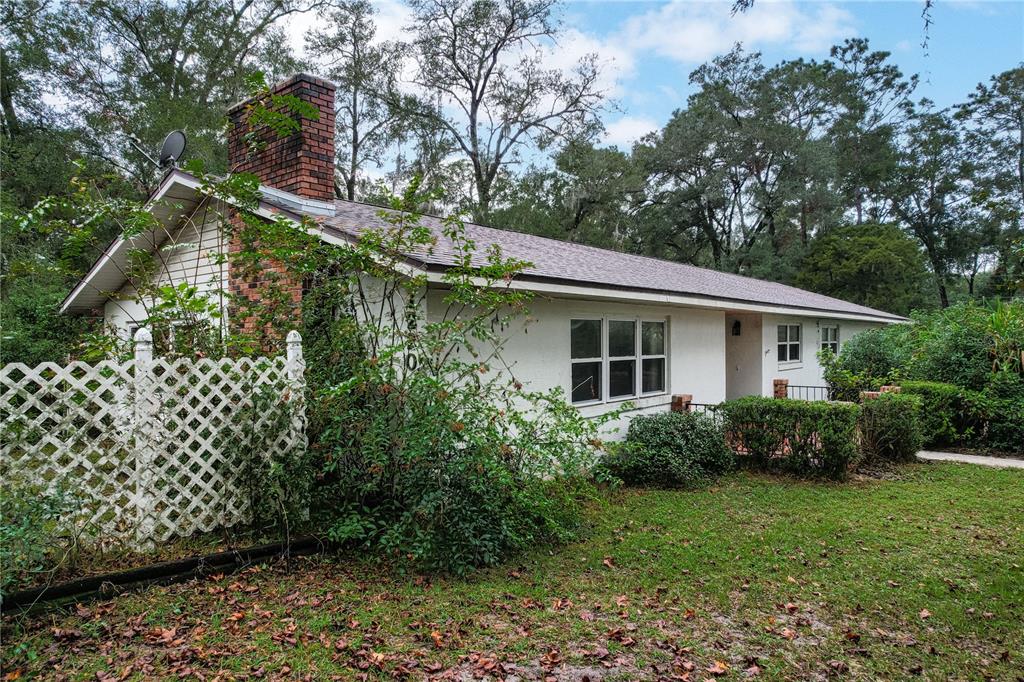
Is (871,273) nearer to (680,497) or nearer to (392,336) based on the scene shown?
(680,497)

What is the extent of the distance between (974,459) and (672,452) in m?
5.43

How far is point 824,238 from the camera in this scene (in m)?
30.2

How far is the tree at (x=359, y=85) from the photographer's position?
24.9 metres

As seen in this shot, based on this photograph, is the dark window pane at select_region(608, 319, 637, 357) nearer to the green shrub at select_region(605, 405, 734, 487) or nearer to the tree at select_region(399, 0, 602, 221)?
the green shrub at select_region(605, 405, 734, 487)

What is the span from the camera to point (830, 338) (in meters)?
17.7

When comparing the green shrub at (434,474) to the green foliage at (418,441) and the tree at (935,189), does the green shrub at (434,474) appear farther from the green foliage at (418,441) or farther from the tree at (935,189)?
the tree at (935,189)

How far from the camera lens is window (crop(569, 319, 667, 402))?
8.66 m

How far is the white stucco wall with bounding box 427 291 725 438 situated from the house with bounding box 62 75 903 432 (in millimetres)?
19

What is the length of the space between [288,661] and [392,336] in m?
2.89

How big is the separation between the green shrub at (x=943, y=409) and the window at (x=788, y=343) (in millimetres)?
4366

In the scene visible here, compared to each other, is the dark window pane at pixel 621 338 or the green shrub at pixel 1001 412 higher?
the dark window pane at pixel 621 338

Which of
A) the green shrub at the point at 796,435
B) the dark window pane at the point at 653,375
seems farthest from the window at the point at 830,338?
the green shrub at the point at 796,435

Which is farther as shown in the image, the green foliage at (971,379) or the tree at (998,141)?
the tree at (998,141)

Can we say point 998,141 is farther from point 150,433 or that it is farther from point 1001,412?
point 150,433
